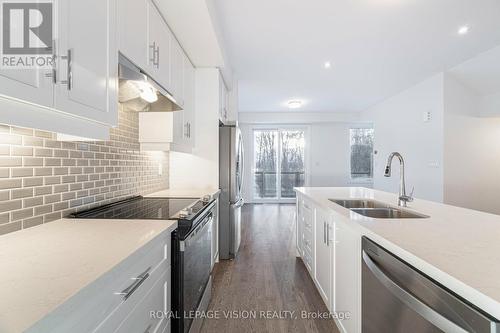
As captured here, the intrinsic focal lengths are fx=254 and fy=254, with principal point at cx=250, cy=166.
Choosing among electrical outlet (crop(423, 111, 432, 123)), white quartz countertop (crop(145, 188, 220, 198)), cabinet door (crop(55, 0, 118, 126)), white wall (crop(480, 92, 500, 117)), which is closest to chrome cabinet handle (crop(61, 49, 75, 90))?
cabinet door (crop(55, 0, 118, 126))

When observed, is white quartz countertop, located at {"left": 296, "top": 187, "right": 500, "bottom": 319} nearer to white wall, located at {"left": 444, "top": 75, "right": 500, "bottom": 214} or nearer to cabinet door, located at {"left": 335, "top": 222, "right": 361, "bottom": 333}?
cabinet door, located at {"left": 335, "top": 222, "right": 361, "bottom": 333}

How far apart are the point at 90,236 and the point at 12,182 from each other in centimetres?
43

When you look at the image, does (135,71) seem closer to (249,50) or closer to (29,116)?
(29,116)

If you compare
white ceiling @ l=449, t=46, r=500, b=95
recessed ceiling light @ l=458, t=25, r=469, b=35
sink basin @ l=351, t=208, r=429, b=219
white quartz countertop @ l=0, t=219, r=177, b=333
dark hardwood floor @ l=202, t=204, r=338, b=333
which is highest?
recessed ceiling light @ l=458, t=25, r=469, b=35

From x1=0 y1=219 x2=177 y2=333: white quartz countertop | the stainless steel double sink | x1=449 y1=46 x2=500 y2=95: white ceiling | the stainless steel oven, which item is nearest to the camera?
x1=0 y1=219 x2=177 y2=333: white quartz countertop

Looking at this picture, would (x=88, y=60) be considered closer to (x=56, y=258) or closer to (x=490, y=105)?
(x=56, y=258)

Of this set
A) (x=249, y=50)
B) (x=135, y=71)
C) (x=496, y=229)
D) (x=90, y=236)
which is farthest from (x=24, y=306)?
(x=249, y=50)

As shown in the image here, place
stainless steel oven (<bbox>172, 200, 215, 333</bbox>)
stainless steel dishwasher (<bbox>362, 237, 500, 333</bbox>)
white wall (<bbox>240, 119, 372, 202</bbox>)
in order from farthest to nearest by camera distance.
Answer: white wall (<bbox>240, 119, 372, 202</bbox>) → stainless steel oven (<bbox>172, 200, 215, 333</bbox>) → stainless steel dishwasher (<bbox>362, 237, 500, 333</bbox>)

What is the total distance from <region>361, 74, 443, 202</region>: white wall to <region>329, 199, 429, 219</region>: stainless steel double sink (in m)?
2.81

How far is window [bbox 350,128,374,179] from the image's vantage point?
7.53 meters

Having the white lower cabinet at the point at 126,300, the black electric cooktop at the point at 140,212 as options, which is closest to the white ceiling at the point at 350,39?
the black electric cooktop at the point at 140,212

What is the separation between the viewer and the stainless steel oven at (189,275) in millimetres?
1311

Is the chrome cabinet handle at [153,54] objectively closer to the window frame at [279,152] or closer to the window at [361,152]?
the window frame at [279,152]

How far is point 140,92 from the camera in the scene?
5.57ft
